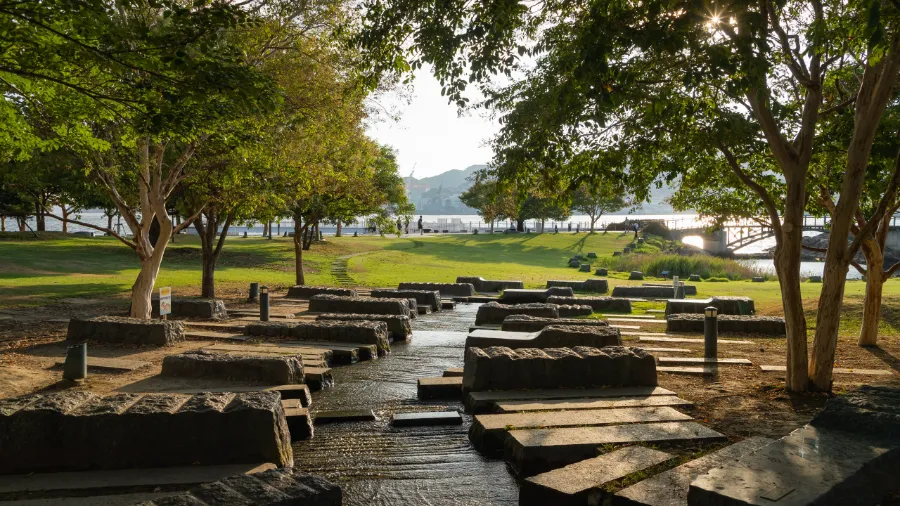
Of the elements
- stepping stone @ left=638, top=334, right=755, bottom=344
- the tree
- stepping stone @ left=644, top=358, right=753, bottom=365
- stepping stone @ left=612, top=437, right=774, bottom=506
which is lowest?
stepping stone @ left=638, top=334, right=755, bottom=344

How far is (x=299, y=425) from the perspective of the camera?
811 centimetres

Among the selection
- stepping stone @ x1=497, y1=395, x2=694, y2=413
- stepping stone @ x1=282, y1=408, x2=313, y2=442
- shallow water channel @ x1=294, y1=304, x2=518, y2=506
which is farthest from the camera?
stepping stone @ x1=497, y1=395, x2=694, y2=413

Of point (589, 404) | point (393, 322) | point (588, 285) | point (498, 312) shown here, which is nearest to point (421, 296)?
point (498, 312)

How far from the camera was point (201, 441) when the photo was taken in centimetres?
650

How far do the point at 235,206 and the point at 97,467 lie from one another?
48.2ft

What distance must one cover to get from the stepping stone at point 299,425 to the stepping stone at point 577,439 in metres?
2.37

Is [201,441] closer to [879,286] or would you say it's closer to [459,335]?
[459,335]

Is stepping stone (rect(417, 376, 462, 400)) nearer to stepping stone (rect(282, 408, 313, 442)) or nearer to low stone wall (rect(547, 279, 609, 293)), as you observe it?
stepping stone (rect(282, 408, 313, 442))

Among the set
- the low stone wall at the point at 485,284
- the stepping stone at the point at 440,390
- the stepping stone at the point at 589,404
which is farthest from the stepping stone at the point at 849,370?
the low stone wall at the point at 485,284

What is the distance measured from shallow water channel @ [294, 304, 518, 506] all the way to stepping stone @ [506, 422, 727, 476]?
240mm

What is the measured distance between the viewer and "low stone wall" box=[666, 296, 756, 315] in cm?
1998

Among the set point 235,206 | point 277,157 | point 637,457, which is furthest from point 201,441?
point 235,206

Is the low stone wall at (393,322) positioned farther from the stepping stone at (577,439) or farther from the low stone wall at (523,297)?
the stepping stone at (577,439)

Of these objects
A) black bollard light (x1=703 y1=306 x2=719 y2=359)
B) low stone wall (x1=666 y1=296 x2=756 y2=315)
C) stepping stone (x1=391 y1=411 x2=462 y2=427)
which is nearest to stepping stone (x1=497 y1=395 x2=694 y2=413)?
stepping stone (x1=391 y1=411 x2=462 y2=427)
